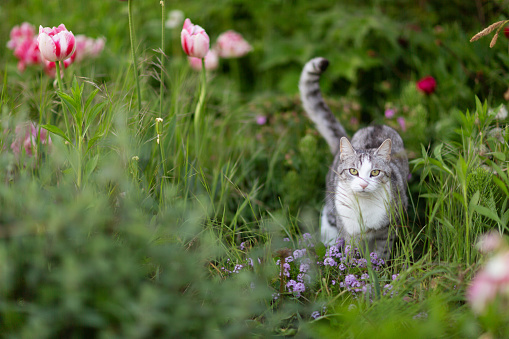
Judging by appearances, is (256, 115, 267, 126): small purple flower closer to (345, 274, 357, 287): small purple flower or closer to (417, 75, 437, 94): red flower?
(417, 75, 437, 94): red flower

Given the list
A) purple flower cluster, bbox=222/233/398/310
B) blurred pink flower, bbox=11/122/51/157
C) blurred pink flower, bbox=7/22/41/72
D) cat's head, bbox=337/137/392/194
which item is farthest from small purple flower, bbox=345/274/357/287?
blurred pink flower, bbox=7/22/41/72

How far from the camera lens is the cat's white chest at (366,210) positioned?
2.23m

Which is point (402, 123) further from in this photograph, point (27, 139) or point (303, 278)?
point (27, 139)

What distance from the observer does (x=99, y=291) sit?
4.43ft

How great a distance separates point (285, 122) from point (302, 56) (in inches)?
29.8

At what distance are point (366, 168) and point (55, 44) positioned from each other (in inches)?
60.2

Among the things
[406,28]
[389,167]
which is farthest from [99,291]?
[406,28]

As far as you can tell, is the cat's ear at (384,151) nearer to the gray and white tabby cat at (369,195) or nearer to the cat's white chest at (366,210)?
the gray and white tabby cat at (369,195)

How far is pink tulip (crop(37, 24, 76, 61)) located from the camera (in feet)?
6.18

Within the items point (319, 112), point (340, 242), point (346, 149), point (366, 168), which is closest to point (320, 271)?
A: point (340, 242)

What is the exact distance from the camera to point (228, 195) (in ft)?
8.88

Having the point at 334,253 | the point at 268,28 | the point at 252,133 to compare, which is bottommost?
the point at 334,253

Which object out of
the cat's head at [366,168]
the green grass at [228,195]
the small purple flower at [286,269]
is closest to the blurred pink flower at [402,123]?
the green grass at [228,195]

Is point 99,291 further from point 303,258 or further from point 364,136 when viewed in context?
point 364,136
